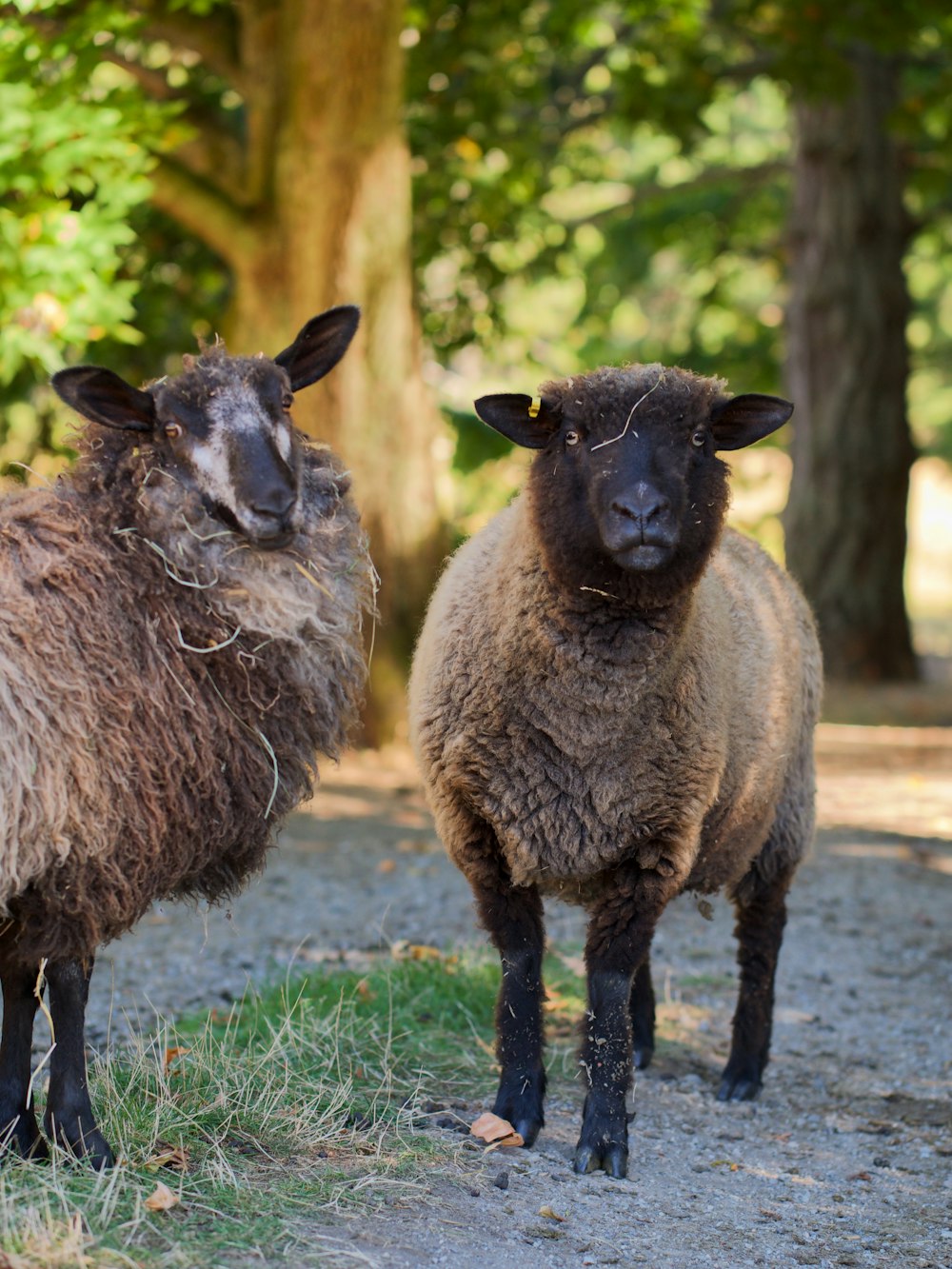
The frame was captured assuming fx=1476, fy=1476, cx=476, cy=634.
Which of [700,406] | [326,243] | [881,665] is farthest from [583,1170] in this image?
[881,665]

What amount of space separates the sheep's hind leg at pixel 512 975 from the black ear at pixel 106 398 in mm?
1654

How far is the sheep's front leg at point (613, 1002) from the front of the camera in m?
4.48

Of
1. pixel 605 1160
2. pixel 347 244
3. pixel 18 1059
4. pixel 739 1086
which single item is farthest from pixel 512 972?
pixel 347 244

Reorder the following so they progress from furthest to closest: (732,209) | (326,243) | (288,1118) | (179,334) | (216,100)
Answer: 1. (732,209)
2. (179,334)
3. (216,100)
4. (326,243)
5. (288,1118)

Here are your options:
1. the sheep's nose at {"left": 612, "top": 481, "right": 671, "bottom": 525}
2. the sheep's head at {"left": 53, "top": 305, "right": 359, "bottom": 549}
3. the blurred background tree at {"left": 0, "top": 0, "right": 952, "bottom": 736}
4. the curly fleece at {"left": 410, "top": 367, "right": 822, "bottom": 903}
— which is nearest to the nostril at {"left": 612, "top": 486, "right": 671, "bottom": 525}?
the sheep's nose at {"left": 612, "top": 481, "right": 671, "bottom": 525}

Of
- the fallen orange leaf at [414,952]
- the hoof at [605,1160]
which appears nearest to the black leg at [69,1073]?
→ the hoof at [605,1160]

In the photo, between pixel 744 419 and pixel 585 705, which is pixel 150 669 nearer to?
pixel 585 705

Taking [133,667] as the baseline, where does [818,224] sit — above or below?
above

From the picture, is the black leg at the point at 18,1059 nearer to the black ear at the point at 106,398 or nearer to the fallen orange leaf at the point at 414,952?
the black ear at the point at 106,398

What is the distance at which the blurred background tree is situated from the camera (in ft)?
28.1

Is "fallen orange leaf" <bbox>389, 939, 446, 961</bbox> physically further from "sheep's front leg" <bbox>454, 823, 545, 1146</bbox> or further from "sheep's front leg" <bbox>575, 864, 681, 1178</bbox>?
"sheep's front leg" <bbox>575, 864, 681, 1178</bbox>

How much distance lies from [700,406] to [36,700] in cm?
226

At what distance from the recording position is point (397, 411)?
10750mm

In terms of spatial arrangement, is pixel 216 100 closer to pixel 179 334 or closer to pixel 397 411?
pixel 179 334
